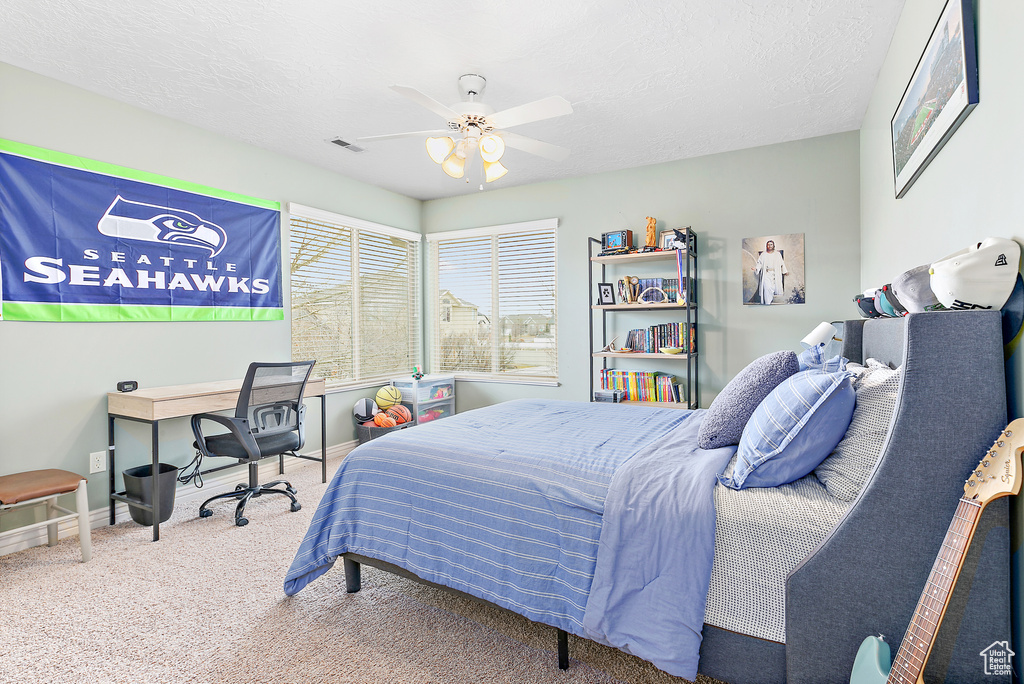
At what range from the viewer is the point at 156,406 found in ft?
9.30

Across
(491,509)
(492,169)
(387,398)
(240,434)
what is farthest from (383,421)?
(491,509)

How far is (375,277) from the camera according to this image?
5.03 meters

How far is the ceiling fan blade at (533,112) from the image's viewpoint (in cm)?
235

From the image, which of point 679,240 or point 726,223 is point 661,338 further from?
point 726,223

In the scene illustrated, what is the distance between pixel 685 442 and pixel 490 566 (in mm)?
898

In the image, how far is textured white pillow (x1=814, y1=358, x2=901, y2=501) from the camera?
4.35 ft

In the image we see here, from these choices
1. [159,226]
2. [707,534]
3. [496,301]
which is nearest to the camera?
[707,534]

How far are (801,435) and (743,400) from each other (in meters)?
0.43

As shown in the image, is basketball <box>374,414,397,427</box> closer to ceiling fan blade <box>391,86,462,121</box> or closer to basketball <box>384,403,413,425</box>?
basketball <box>384,403,413,425</box>

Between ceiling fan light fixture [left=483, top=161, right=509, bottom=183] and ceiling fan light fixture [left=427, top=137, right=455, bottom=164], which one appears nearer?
ceiling fan light fixture [left=427, top=137, right=455, bottom=164]

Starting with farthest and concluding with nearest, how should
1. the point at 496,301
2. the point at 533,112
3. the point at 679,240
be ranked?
the point at 496,301 < the point at 679,240 < the point at 533,112

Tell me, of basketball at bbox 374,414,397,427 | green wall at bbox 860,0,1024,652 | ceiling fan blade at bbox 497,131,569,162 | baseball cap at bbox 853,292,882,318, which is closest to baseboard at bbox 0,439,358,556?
basketball at bbox 374,414,397,427

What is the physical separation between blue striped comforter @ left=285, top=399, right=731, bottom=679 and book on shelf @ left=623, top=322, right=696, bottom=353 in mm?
1715

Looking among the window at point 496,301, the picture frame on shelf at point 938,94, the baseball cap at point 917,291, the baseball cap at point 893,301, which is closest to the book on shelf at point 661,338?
the window at point 496,301
